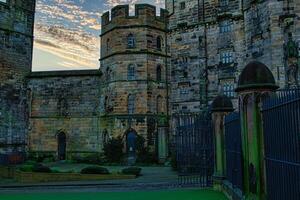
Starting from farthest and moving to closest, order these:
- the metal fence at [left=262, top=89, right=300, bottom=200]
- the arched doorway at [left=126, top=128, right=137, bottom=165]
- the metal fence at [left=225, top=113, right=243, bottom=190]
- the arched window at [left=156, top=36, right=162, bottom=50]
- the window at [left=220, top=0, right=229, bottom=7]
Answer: the arched window at [left=156, top=36, right=162, bottom=50] → the arched doorway at [left=126, top=128, right=137, bottom=165] → the window at [left=220, top=0, right=229, bottom=7] → the metal fence at [left=225, top=113, right=243, bottom=190] → the metal fence at [left=262, top=89, right=300, bottom=200]

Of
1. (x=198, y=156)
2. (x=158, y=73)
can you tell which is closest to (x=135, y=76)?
(x=158, y=73)

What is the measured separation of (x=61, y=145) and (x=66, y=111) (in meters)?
3.40

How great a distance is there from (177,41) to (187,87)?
3.96 meters

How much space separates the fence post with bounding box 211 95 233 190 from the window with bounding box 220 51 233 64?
14740 mm

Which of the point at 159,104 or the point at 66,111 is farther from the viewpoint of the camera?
the point at 66,111

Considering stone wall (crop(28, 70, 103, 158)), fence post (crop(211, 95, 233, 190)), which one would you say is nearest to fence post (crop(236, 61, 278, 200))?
fence post (crop(211, 95, 233, 190))

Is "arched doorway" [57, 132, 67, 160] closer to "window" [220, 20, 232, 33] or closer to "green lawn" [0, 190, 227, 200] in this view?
"window" [220, 20, 232, 33]

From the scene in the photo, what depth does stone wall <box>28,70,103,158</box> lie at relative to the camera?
33438 millimetres

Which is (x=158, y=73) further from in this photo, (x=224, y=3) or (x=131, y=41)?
(x=224, y=3)

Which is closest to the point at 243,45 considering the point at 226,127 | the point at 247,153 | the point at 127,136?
the point at 127,136

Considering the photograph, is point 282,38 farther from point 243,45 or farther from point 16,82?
point 16,82

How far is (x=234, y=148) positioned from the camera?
998 centimetres

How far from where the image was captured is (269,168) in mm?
6609

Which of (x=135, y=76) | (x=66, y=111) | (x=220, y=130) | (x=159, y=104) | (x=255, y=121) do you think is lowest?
(x=220, y=130)
